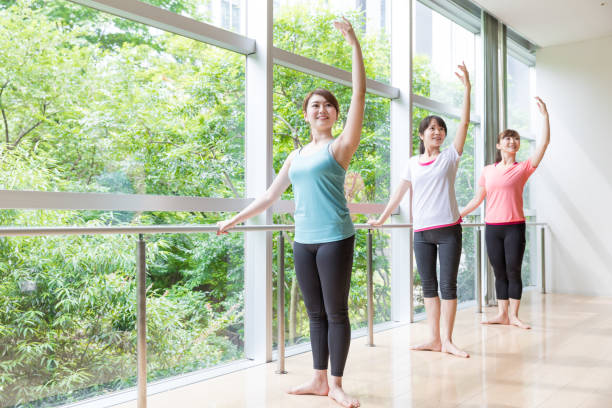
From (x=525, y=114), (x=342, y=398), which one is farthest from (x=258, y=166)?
(x=525, y=114)

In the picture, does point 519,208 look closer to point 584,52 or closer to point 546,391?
point 546,391

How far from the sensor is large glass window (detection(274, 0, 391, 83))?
345cm

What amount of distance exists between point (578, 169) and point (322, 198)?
4.93 m

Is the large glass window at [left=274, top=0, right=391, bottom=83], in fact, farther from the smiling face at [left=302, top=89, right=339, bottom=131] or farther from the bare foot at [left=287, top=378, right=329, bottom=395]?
the bare foot at [left=287, top=378, right=329, bottom=395]

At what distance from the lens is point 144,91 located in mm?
2600

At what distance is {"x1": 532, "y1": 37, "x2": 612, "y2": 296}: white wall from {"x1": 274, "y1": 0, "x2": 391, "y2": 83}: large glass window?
281cm

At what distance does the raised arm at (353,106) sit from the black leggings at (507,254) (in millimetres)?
2339

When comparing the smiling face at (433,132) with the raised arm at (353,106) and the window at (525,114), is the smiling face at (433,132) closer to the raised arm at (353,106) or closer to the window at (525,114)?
the raised arm at (353,106)

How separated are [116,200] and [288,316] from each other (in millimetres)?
1332

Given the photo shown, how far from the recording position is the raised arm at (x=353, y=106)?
191cm

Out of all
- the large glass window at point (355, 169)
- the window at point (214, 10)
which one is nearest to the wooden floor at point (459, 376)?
the large glass window at point (355, 169)

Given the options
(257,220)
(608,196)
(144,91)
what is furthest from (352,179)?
(608,196)

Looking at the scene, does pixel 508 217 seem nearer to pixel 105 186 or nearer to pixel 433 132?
pixel 433 132

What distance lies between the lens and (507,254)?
3.97 meters
